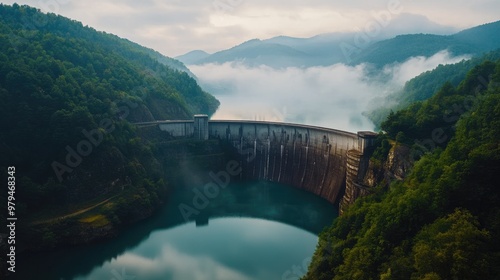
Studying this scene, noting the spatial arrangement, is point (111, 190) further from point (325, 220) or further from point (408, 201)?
point (408, 201)

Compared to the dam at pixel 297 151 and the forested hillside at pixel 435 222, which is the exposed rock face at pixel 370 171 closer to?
the dam at pixel 297 151

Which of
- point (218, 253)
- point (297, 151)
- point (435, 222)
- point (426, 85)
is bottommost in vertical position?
point (218, 253)

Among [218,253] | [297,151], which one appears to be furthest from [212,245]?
[297,151]

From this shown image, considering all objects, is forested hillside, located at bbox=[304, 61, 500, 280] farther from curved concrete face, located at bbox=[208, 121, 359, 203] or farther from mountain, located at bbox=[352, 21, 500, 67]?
mountain, located at bbox=[352, 21, 500, 67]

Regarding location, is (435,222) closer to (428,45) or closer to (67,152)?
(67,152)

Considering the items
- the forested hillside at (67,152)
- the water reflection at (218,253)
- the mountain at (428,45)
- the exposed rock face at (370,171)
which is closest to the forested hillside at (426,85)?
the exposed rock face at (370,171)

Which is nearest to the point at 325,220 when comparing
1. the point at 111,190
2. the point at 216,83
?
the point at 111,190
